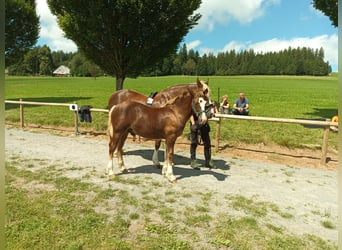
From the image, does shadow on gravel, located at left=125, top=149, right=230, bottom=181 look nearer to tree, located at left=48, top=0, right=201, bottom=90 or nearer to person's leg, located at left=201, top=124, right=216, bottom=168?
person's leg, located at left=201, top=124, right=216, bottom=168

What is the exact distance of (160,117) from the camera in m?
5.37

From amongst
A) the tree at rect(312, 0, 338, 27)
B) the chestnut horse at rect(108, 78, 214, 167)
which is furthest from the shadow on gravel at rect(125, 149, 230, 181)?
the tree at rect(312, 0, 338, 27)

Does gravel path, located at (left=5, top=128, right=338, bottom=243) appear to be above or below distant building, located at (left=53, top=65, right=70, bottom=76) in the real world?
below

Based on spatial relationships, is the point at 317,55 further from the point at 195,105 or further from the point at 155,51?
the point at 195,105

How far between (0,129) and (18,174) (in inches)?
224

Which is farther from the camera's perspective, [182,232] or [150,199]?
[150,199]

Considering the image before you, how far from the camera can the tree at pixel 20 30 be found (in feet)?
61.0

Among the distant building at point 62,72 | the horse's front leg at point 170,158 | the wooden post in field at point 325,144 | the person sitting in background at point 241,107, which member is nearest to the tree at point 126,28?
the person sitting in background at point 241,107

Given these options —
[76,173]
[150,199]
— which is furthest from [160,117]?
[76,173]

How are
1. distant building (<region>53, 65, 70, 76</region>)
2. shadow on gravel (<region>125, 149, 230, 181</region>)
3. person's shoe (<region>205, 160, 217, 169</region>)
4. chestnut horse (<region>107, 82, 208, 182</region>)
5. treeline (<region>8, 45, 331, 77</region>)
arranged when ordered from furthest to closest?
distant building (<region>53, 65, 70, 76</region>)
treeline (<region>8, 45, 331, 77</region>)
person's shoe (<region>205, 160, 217, 169</region>)
shadow on gravel (<region>125, 149, 230, 181</region>)
chestnut horse (<region>107, 82, 208, 182</region>)

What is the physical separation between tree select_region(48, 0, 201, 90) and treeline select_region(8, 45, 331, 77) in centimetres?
8012

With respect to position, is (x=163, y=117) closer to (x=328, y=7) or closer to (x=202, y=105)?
(x=202, y=105)

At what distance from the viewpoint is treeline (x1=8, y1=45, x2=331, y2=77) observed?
3765 inches

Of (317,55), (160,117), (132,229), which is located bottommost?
(132,229)
